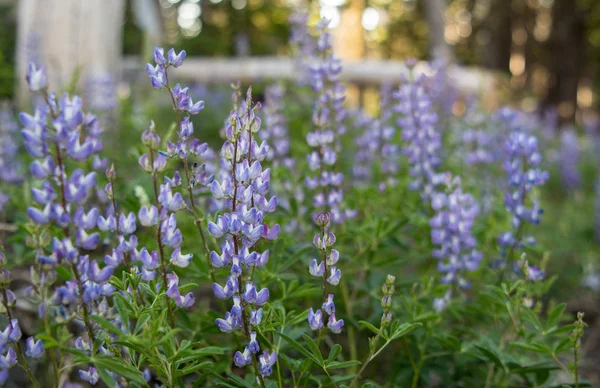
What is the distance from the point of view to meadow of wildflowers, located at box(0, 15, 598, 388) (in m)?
1.33

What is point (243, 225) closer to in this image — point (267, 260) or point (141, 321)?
point (267, 260)

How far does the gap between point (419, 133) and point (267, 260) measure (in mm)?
1316

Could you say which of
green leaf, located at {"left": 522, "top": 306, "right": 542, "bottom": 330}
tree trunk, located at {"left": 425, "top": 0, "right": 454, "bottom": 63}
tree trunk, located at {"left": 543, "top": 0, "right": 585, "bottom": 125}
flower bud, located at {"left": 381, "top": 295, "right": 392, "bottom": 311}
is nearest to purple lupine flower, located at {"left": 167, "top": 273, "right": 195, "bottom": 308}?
Answer: flower bud, located at {"left": 381, "top": 295, "right": 392, "bottom": 311}

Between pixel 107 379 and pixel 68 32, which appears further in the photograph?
pixel 68 32

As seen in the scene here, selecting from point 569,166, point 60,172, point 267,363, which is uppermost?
point 60,172

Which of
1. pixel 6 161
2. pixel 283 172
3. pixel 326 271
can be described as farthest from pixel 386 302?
pixel 6 161

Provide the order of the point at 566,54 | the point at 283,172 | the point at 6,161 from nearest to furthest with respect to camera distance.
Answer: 1. the point at 283,172
2. the point at 6,161
3. the point at 566,54

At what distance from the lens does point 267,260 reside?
56.9 inches

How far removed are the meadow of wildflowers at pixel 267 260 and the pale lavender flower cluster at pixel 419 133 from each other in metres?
0.01

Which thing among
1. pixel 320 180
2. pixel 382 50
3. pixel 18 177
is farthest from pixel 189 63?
pixel 382 50

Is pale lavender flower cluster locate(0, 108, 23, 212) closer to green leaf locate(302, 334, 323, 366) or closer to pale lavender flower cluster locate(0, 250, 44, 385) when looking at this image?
pale lavender flower cluster locate(0, 250, 44, 385)

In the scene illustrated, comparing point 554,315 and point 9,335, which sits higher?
point 9,335

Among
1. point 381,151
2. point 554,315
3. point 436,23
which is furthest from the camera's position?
point 436,23

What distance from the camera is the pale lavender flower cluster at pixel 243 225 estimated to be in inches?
53.7
